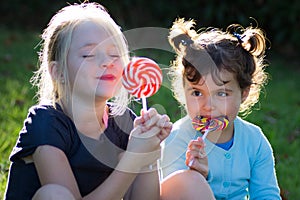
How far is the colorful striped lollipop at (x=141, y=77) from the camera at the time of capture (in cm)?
257

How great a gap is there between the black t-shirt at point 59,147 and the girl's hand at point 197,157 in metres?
0.32

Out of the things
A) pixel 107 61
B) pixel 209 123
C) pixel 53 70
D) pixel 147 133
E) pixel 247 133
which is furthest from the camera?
pixel 247 133

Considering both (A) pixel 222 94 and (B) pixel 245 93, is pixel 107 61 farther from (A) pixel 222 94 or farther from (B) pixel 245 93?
(B) pixel 245 93

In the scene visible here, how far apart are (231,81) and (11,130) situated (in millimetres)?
1789

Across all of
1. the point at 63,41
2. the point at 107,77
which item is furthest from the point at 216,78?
the point at 63,41

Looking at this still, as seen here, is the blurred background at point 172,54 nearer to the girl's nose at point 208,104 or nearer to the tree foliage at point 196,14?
the tree foliage at point 196,14

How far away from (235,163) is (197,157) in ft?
1.06

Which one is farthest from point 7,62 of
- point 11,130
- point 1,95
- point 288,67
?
point 288,67

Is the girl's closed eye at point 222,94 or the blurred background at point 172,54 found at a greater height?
the girl's closed eye at point 222,94

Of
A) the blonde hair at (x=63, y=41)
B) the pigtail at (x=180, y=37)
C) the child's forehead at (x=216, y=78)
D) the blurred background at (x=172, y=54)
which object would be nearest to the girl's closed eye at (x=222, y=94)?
the child's forehead at (x=216, y=78)

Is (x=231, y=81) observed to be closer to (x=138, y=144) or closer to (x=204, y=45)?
(x=204, y=45)

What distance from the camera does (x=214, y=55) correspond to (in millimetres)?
2928

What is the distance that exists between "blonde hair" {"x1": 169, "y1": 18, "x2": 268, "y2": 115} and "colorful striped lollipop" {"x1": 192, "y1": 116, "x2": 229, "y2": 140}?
0.58 ft

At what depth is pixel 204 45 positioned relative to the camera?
2.99m
